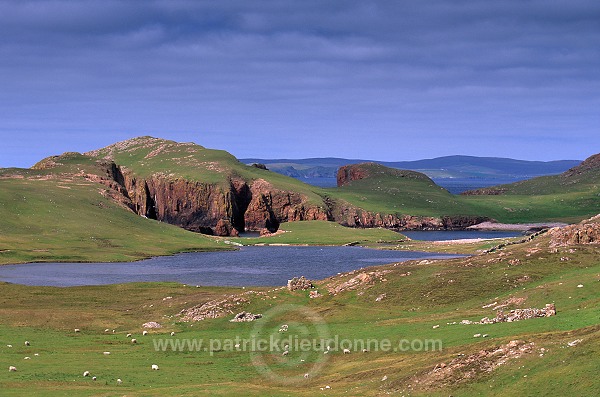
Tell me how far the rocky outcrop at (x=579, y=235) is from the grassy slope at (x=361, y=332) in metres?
2.46

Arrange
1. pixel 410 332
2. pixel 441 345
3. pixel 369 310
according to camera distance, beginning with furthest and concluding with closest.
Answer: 1. pixel 369 310
2. pixel 410 332
3. pixel 441 345

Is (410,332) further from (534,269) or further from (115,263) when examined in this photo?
(115,263)

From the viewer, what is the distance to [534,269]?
92062mm

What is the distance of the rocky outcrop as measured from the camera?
338 feet

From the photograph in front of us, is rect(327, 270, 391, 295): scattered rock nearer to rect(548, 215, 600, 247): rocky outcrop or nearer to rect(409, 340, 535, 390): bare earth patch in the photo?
rect(548, 215, 600, 247): rocky outcrop

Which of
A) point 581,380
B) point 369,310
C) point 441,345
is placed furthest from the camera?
point 369,310

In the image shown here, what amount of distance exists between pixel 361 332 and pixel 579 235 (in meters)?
40.8

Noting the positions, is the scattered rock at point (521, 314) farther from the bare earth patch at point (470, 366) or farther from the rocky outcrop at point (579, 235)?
the rocky outcrop at point (579, 235)

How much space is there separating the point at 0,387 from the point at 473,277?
181ft

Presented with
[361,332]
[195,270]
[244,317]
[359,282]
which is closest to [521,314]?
[361,332]

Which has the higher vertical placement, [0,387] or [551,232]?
[551,232]

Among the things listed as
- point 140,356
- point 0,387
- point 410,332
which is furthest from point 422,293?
point 0,387

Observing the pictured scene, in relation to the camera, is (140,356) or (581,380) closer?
(581,380)

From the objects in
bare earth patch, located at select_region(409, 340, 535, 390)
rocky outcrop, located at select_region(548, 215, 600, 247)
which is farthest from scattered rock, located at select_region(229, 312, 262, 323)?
bare earth patch, located at select_region(409, 340, 535, 390)
